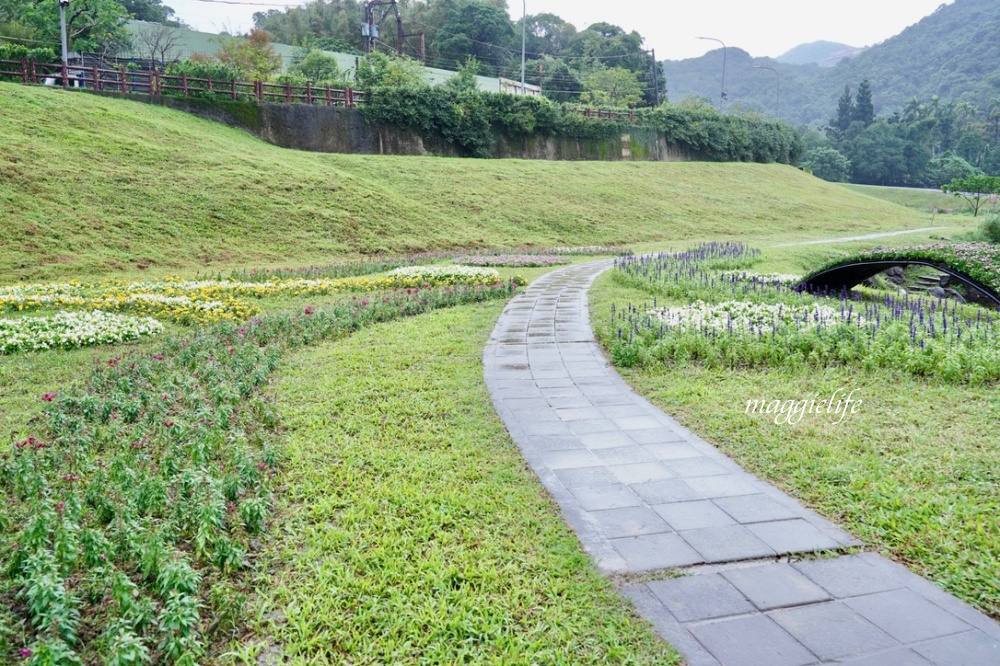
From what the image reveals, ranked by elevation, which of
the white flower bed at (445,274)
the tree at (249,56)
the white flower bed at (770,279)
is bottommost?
the white flower bed at (445,274)

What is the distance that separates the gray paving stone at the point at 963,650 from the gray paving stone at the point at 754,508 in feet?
3.43

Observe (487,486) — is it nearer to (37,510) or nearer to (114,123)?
(37,510)

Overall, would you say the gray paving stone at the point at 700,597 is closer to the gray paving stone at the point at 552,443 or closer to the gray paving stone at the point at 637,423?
the gray paving stone at the point at 552,443

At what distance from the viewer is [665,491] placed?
13.2 ft

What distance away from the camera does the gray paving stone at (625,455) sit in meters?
4.46

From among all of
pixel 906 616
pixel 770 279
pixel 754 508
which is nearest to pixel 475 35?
pixel 770 279

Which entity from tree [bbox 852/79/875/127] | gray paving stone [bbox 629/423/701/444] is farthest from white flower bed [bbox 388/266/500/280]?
tree [bbox 852/79/875/127]

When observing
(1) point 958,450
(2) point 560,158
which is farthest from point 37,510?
(2) point 560,158

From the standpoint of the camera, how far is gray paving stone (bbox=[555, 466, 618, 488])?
4.12 metres

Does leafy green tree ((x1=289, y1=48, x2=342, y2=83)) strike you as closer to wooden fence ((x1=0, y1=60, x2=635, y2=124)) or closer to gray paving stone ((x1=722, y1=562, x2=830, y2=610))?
wooden fence ((x1=0, y1=60, x2=635, y2=124))

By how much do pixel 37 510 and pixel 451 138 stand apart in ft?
92.0

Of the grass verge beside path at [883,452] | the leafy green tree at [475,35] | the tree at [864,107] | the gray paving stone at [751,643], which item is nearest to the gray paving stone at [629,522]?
the gray paving stone at [751,643]

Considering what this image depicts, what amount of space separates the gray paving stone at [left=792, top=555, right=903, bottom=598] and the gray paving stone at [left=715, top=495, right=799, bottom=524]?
0.43 metres

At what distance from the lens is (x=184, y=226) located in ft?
51.3
